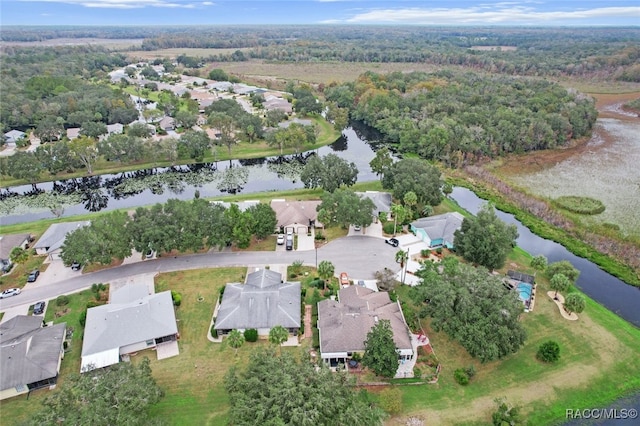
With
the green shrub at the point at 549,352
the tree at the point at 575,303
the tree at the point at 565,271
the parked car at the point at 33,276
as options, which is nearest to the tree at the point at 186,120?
the parked car at the point at 33,276

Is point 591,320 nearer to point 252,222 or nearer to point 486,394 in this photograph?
point 486,394

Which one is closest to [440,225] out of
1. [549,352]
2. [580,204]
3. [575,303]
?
[575,303]

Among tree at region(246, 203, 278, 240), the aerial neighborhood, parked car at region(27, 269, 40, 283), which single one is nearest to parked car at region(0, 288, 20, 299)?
the aerial neighborhood

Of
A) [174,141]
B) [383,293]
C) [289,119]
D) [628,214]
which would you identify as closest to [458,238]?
[383,293]

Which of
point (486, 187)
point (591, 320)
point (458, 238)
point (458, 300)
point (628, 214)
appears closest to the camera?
point (458, 300)

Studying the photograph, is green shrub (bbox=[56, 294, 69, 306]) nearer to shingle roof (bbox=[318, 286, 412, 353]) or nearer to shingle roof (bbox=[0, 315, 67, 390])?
shingle roof (bbox=[0, 315, 67, 390])

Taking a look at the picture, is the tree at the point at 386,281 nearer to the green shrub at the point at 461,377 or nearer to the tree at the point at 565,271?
the green shrub at the point at 461,377

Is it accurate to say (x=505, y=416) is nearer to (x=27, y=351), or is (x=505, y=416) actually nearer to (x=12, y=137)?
(x=27, y=351)
